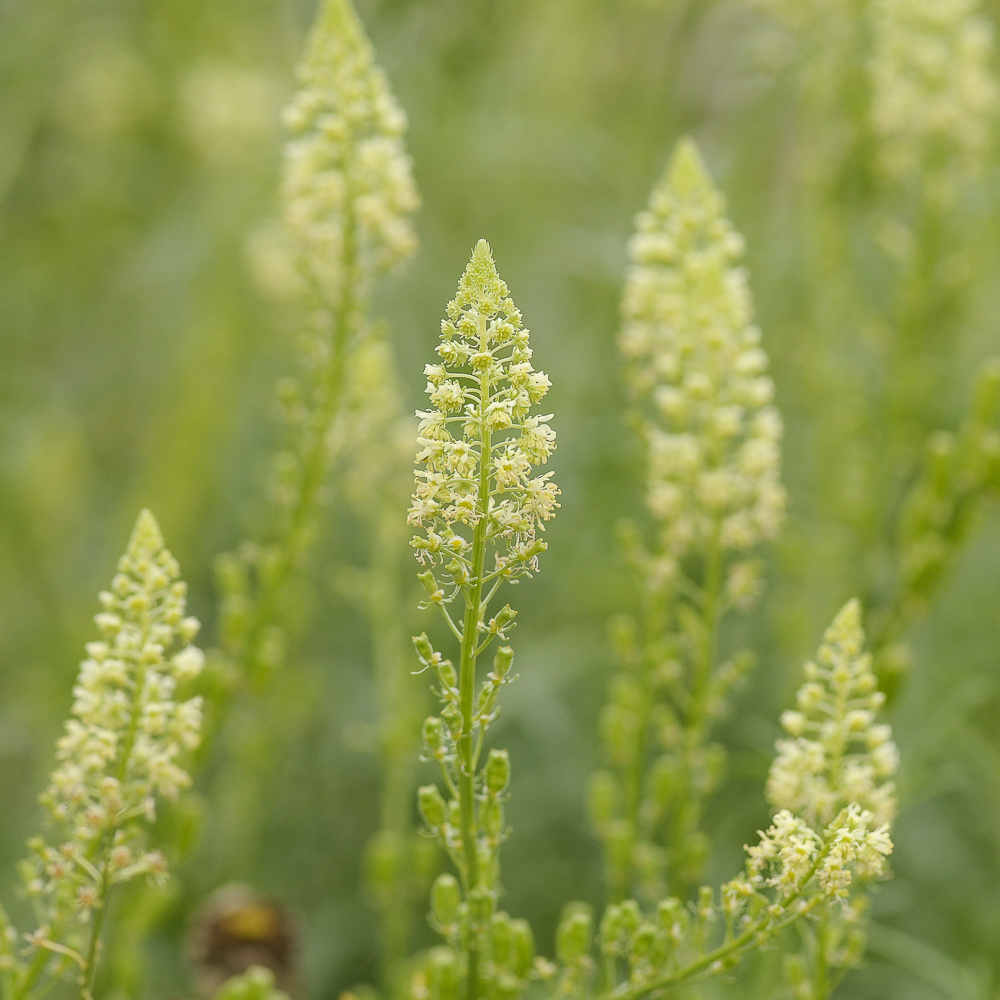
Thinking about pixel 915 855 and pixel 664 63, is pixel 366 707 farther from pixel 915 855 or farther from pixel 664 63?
pixel 664 63

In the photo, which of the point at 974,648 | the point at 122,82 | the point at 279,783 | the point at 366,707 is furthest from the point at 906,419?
the point at 122,82

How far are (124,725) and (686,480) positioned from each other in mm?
1295

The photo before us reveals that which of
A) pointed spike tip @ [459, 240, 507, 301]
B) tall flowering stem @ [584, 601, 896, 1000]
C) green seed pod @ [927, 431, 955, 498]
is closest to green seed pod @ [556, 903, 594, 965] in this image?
tall flowering stem @ [584, 601, 896, 1000]

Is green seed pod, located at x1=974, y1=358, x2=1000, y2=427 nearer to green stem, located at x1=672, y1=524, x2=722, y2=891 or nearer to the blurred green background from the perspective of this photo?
the blurred green background

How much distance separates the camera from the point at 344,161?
2854 millimetres

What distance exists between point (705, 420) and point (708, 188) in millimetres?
517

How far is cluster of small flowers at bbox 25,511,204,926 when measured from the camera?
211cm

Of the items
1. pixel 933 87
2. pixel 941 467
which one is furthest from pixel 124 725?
pixel 933 87

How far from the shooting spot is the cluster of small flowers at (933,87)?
12.4 feet

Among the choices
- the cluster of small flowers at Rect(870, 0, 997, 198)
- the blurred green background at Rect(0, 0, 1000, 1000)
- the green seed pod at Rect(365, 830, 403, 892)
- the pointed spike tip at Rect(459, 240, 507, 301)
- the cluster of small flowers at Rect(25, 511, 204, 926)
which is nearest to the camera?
the pointed spike tip at Rect(459, 240, 507, 301)

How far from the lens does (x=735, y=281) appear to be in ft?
9.05

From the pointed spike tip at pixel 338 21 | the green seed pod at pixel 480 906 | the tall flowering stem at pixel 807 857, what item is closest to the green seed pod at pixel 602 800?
the tall flowering stem at pixel 807 857

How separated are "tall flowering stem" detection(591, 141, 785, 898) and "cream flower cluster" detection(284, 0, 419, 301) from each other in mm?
571

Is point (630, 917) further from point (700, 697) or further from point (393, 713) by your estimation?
point (393, 713)
